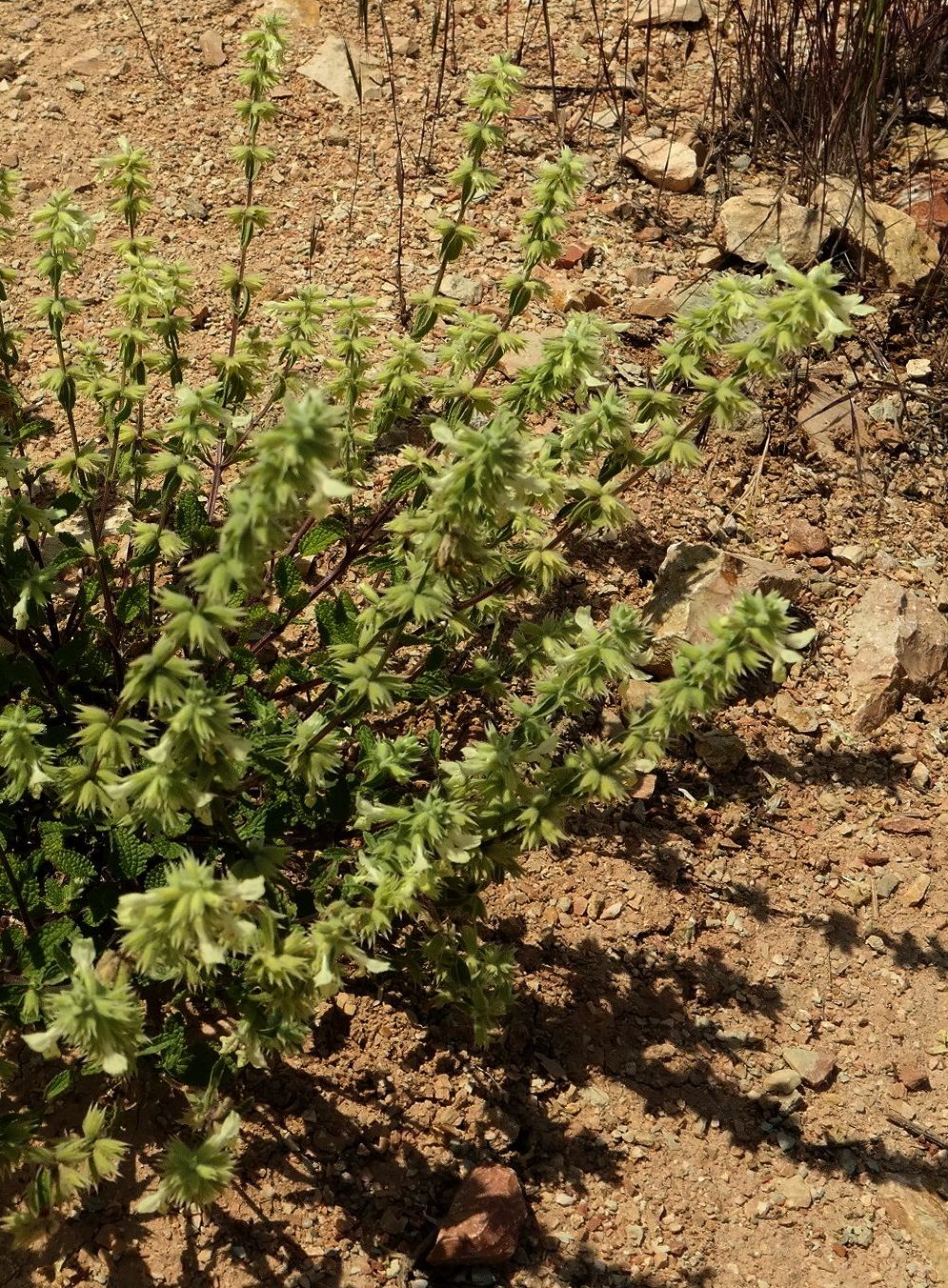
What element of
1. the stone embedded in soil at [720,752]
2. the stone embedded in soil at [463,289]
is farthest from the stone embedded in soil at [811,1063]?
the stone embedded in soil at [463,289]

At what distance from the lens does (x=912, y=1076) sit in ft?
10.6

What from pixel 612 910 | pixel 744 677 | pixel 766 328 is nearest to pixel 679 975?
pixel 612 910

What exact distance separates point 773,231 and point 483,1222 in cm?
374

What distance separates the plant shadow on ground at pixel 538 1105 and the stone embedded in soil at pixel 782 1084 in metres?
0.04

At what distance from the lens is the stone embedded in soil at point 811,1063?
3.23 m

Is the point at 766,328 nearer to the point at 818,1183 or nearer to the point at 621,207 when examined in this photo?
the point at 818,1183

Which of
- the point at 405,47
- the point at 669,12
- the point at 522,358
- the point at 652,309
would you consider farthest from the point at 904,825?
the point at 669,12

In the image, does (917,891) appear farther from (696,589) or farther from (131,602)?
(131,602)

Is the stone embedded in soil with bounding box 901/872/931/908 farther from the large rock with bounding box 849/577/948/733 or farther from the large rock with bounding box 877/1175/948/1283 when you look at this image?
the large rock with bounding box 877/1175/948/1283

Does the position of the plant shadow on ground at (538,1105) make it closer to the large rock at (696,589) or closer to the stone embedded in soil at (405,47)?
the large rock at (696,589)

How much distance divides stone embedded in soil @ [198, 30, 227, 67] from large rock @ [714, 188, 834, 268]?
2.41m

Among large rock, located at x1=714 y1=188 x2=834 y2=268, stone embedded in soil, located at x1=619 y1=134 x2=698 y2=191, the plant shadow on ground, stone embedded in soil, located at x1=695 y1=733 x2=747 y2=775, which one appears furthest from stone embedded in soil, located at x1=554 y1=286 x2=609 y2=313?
the plant shadow on ground

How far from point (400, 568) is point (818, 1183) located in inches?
70.1

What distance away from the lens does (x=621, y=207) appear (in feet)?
17.4
